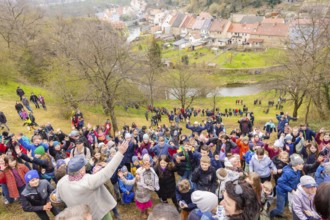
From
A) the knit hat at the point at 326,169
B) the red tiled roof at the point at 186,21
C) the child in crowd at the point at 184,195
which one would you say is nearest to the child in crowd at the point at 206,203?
the child in crowd at the point at 184,195

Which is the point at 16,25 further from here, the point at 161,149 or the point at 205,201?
the point at 205,201

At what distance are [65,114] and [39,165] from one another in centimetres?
1657

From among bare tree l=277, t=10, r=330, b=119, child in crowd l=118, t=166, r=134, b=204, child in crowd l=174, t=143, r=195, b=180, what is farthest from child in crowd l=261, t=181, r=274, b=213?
bare tree l=277, t=10, r=330, b=119

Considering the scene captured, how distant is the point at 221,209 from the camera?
3.68 metres

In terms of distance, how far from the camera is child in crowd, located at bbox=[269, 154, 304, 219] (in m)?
5.53

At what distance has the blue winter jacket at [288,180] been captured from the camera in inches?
219

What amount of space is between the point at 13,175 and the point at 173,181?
12.8 feet

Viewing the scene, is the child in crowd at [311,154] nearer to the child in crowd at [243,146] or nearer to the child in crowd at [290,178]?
the child in crowd at [290,178]

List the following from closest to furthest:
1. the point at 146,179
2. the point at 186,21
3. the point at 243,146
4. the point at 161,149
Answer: the point at 146,179 → the point at 161,149 → the point at 243,146 → the point at 186,21

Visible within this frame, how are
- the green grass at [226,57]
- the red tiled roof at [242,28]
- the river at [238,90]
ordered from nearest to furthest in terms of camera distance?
the river at [238,90] < the green grass at [226,57] < the red tiled roof at [242,28]

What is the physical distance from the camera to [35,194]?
16.9ft

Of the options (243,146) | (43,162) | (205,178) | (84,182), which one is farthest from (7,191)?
(243,146)

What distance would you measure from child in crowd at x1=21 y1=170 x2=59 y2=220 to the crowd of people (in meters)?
0.02

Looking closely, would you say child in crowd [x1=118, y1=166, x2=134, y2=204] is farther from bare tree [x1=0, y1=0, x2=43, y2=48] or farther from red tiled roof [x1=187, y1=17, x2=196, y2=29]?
red tiled roof [x1=187, y1=17, x2=196, y2=29]
